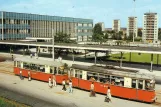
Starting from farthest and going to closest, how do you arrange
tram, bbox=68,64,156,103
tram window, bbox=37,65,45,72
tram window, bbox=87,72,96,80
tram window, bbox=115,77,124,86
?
1. tram window, bbox=37,65,45,72
2. tram window, bbox=87,72,96,80
3. tram window, bbox=115,77,124,86
4. tram, bbox=68,64,156,103

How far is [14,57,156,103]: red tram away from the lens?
77.7ft

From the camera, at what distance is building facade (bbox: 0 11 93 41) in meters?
85.2

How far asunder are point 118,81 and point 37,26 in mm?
75746

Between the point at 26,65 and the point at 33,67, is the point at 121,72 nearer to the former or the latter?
the point at 33,67

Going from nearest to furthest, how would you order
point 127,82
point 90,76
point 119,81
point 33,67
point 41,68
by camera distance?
point 127,82 < point 119,81 < point 90,76 < point 41,68 < point 33,67

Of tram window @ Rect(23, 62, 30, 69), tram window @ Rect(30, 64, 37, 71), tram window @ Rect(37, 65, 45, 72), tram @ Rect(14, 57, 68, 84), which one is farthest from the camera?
tram window @ Rect(23, 62, 30, 69)

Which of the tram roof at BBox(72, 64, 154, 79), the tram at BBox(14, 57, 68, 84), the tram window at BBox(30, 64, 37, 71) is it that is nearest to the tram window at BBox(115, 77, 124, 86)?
the tram roof at BBox(72, 64, 154, 79)

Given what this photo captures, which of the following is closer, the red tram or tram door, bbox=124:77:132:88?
the red tram

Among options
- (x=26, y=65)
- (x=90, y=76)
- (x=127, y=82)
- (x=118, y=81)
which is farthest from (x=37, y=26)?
(x=127, y=82)

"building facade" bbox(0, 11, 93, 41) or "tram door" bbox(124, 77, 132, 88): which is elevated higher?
"building facade" bbox(0, 11, 93, 41)

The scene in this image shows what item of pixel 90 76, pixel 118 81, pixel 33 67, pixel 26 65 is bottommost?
pixel 118 81

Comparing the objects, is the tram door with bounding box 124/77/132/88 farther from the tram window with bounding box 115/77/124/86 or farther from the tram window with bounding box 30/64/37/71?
the tram window with bounding box 30/64/37/71

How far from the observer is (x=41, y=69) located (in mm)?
33312

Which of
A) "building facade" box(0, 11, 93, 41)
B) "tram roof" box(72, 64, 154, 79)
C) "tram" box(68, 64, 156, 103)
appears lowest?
"tram" box(68, 64, 156, 103)
